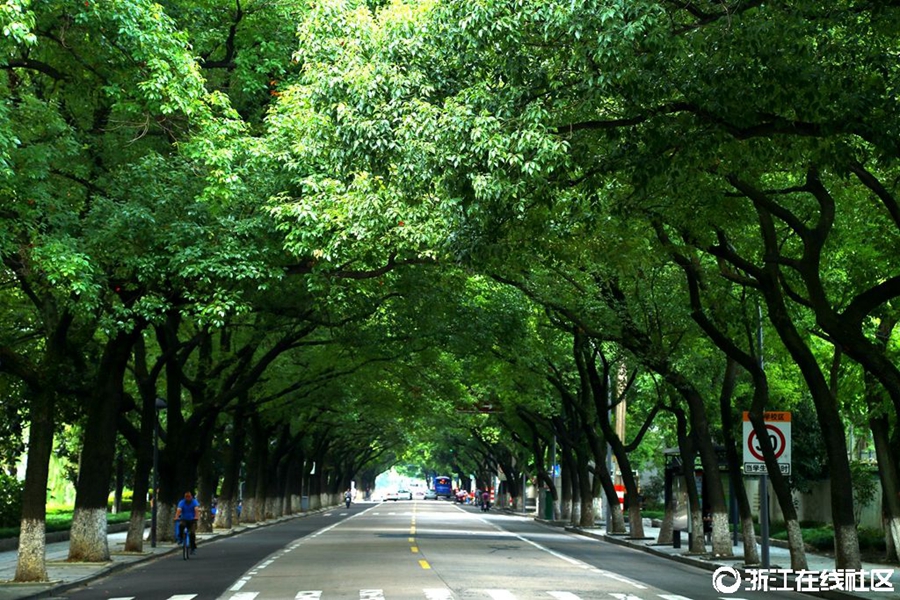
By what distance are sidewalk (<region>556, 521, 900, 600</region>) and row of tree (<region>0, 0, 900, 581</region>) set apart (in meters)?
0.80

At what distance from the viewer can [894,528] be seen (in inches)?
1118

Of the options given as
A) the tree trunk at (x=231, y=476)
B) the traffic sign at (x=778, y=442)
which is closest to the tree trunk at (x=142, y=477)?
the tree trunk at (x=231, y=476)

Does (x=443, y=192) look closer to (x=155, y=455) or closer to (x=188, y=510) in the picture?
(x=188, y=510)

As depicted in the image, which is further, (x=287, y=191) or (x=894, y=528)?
(x=894, y=528)

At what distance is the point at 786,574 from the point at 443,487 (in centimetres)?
14642

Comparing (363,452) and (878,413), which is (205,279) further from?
(363,452)

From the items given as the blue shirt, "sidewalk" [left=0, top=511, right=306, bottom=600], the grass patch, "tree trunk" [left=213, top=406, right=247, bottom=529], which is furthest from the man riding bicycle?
"tree trunk" [left=213, top=406, right=247, bottom=529]

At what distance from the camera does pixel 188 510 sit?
29.1 metres

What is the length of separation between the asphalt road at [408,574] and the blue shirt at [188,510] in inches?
38.8

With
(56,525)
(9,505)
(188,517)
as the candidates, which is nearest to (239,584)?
(188,517)

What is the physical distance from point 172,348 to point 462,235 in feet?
47.7

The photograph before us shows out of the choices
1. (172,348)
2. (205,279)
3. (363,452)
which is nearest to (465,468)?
(363,452)

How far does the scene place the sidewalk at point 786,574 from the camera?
19.1 metres

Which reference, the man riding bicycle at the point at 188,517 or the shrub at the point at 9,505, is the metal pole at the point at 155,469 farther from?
the shrub at the point at 9,505
